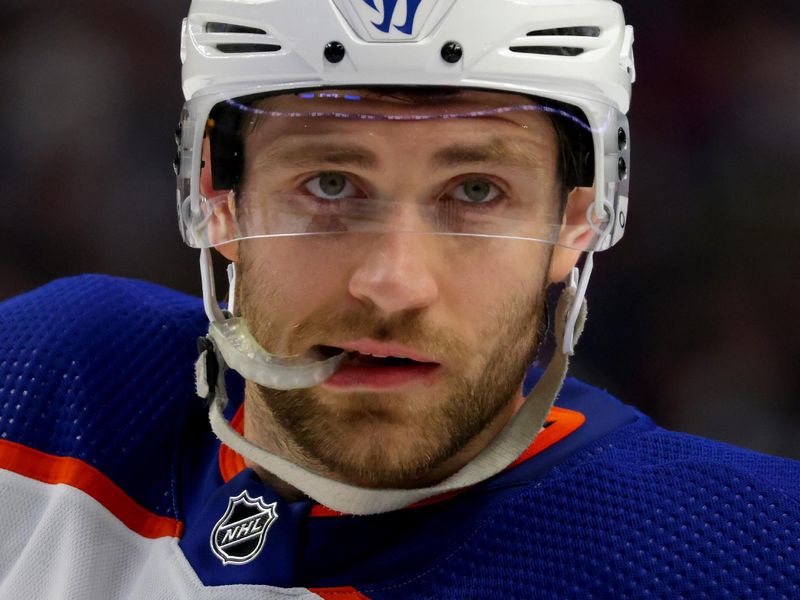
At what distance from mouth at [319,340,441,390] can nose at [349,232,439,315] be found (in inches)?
2.1

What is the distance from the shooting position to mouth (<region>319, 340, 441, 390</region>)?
4.22 ft

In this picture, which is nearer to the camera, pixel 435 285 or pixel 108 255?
pixel 435 285

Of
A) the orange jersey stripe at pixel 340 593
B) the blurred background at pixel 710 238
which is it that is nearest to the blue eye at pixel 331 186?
the orange jersey stripe at pixel 340 593

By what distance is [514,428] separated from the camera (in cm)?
139

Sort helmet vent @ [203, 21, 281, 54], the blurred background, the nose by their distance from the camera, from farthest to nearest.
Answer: the blurred background → helmet vent @ [203, 21, 281, 54] → the nose

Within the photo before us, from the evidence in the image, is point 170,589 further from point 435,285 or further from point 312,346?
point 435,285

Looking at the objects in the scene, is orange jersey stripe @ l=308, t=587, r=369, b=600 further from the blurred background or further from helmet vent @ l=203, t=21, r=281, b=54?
the blurred background

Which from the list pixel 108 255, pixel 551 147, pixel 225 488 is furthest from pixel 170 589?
pixel 108 255

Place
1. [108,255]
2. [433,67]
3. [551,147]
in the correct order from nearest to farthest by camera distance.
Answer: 1. [433,67]
2. [551,147]
3. [108,255]

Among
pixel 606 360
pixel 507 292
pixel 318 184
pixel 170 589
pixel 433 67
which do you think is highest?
pixel 433 67

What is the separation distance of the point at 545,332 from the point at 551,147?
0.25 metres

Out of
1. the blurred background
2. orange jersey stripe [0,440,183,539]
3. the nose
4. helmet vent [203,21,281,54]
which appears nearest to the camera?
the nose

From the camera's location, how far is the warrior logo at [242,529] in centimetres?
144

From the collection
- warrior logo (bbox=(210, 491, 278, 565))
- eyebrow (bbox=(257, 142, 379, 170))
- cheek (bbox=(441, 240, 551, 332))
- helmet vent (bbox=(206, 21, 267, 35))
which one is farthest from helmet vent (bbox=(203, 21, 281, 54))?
warrior logo (bbox=(210, 491, 278, 565))
